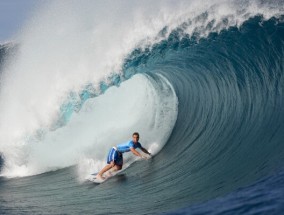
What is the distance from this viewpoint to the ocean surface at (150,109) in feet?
24.0

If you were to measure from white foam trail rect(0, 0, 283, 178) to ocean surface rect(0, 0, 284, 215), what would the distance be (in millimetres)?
45

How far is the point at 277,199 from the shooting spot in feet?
16.5

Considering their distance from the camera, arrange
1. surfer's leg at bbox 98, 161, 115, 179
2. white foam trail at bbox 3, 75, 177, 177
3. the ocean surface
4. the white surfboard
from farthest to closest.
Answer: white foam trail at bbox 3, 75, 177, 177, surfer's leg at bbox 98, 161, 115, 179, the white surfboard, the ocean surface

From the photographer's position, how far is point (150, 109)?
42.0 feet

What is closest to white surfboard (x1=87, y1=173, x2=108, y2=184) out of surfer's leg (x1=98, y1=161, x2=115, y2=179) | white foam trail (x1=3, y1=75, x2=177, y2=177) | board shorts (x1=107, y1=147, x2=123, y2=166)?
surfer's leg (x1=98, y1=161, x2=115, y2=179)

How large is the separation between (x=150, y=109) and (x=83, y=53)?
410 cm

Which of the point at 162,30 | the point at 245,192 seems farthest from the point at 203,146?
the point at 162,30

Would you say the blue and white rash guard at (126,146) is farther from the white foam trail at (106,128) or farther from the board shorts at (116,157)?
the white foam trail at (106,128)

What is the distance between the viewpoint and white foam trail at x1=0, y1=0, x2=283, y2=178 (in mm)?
13797

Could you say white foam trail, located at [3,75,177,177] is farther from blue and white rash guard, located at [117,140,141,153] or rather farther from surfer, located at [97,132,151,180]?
blue and white rash guard, located at [117,140,141,153]

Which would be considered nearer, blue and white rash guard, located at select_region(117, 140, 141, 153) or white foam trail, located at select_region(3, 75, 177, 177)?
blue and white rash guard, located at select_region(117, 140, 141, 153)

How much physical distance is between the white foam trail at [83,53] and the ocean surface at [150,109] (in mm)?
45

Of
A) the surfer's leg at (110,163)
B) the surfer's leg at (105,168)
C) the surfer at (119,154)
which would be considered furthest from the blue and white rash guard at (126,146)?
the surfer's leg at (105,168)

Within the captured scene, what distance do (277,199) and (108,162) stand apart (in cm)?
544
